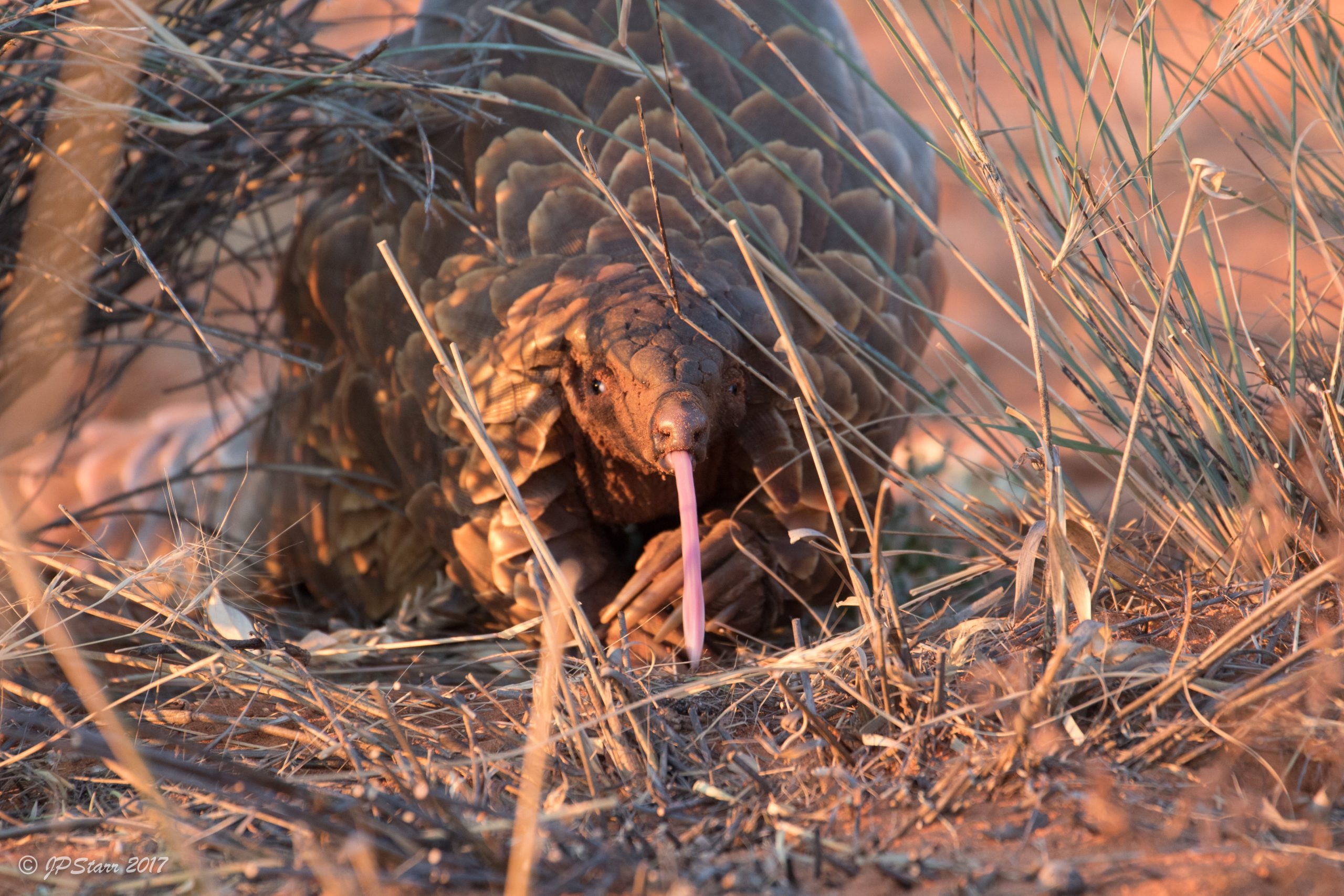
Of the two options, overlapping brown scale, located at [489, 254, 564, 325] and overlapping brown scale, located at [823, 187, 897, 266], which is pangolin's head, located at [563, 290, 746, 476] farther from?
overlapping brown scale, located at [823, 187, 897, 266]

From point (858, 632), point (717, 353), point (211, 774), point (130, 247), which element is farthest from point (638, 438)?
point (130, 247)

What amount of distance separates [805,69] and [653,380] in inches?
34.9

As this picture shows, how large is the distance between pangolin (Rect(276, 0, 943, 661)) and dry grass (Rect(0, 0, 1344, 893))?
122mm

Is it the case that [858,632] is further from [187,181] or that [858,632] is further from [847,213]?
[187,181]

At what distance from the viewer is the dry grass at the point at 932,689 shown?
998mm

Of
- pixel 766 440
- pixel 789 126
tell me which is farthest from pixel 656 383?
pixel 789 126

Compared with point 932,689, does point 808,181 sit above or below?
above

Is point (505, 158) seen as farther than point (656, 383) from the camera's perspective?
Yes

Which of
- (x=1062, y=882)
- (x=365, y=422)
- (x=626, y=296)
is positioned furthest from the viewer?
(x=365, y=422)

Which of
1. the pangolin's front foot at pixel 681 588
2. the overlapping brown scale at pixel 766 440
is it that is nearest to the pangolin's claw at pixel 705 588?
the pangolin's front foot at pixel 681 588

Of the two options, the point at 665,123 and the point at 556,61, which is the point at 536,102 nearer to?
the point at 556,61

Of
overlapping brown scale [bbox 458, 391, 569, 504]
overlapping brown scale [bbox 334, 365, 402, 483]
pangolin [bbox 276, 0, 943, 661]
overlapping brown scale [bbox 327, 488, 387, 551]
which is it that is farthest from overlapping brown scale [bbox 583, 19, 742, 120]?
overlapping brown scale [bbox 327, 488, 387, 551]

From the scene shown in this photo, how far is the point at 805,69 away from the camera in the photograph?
7.26 feet

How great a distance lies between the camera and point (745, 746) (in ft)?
4.26
